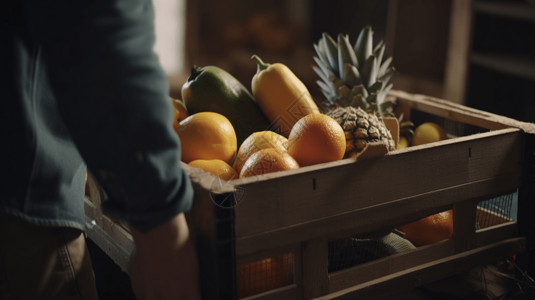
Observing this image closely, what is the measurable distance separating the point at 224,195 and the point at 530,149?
691 millimetres

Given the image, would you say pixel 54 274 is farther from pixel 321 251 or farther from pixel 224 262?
pixel 321 251

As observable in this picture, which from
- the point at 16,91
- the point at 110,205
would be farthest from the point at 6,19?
the point at 110,205

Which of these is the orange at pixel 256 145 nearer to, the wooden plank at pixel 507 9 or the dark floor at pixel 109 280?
the dark floor at pixel 109 280

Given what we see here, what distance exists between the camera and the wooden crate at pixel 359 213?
0.74 m

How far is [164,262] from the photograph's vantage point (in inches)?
24.2

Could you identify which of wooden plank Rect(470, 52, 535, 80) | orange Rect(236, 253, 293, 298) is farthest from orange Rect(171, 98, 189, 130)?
wooden plank Rect(470, 52, 535, 80)

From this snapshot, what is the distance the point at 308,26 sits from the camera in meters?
4.20

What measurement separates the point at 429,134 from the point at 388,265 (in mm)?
431

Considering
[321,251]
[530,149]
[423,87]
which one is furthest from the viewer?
[423,87]

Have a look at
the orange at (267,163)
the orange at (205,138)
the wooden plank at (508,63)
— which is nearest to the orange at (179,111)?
the orange at (205,138)

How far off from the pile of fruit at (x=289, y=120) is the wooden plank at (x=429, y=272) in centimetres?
6

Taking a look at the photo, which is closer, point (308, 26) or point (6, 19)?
point (6, 19)

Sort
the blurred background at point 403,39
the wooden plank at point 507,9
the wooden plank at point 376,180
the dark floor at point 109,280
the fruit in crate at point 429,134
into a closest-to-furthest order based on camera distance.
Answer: the wooden plank at point 376,180 → the dark floor at point 109,280 → the fruit in crate at point 429,134 → the wooden plank at point 507,9 → the blurred background at point 403,39

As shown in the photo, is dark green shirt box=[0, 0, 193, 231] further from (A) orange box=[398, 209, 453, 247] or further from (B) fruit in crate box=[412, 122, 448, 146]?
(B) fruit in crate box=[412, 122, 448, 146]
